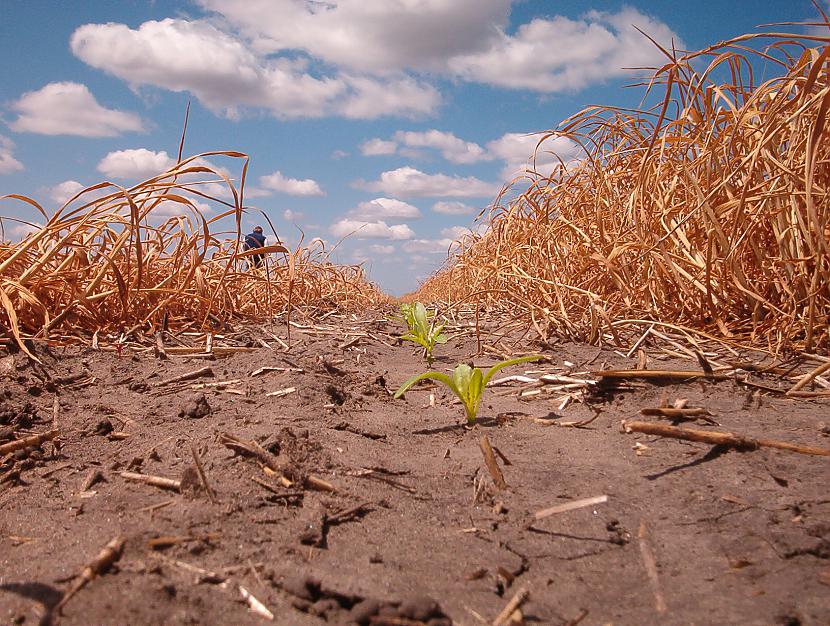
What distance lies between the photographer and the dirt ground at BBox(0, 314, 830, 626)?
2.68ft

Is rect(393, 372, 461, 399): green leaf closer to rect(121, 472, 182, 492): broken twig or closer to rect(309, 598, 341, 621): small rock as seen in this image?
rect(121, 472, 182, 492): broken twig

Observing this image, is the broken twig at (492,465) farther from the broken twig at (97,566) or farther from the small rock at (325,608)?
the broken twig at (97,566)

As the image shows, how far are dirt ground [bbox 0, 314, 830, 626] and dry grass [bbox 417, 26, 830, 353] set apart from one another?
48 cm

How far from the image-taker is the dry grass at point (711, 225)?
189cm

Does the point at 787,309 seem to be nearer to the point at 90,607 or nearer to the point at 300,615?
the point at 300,615

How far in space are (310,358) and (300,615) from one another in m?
1.73

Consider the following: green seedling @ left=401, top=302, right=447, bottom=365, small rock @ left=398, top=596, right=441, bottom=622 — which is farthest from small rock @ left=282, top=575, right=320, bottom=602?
green seedling @ left=401, top=302, right=447, bottom=365

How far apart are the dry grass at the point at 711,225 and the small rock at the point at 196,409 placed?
4.19 feet

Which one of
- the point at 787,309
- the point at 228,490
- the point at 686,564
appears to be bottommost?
the point at 686,564

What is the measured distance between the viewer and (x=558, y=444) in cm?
150

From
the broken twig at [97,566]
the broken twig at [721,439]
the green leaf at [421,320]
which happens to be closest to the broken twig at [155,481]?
the broken twig at [97,566]

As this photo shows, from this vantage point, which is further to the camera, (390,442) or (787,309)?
(787,309)

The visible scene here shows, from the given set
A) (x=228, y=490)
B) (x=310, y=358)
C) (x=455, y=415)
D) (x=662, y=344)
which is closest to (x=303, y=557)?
(x=228, y=490)

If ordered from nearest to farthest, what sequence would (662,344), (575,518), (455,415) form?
(575,518) < (455,415) < (662,344)
